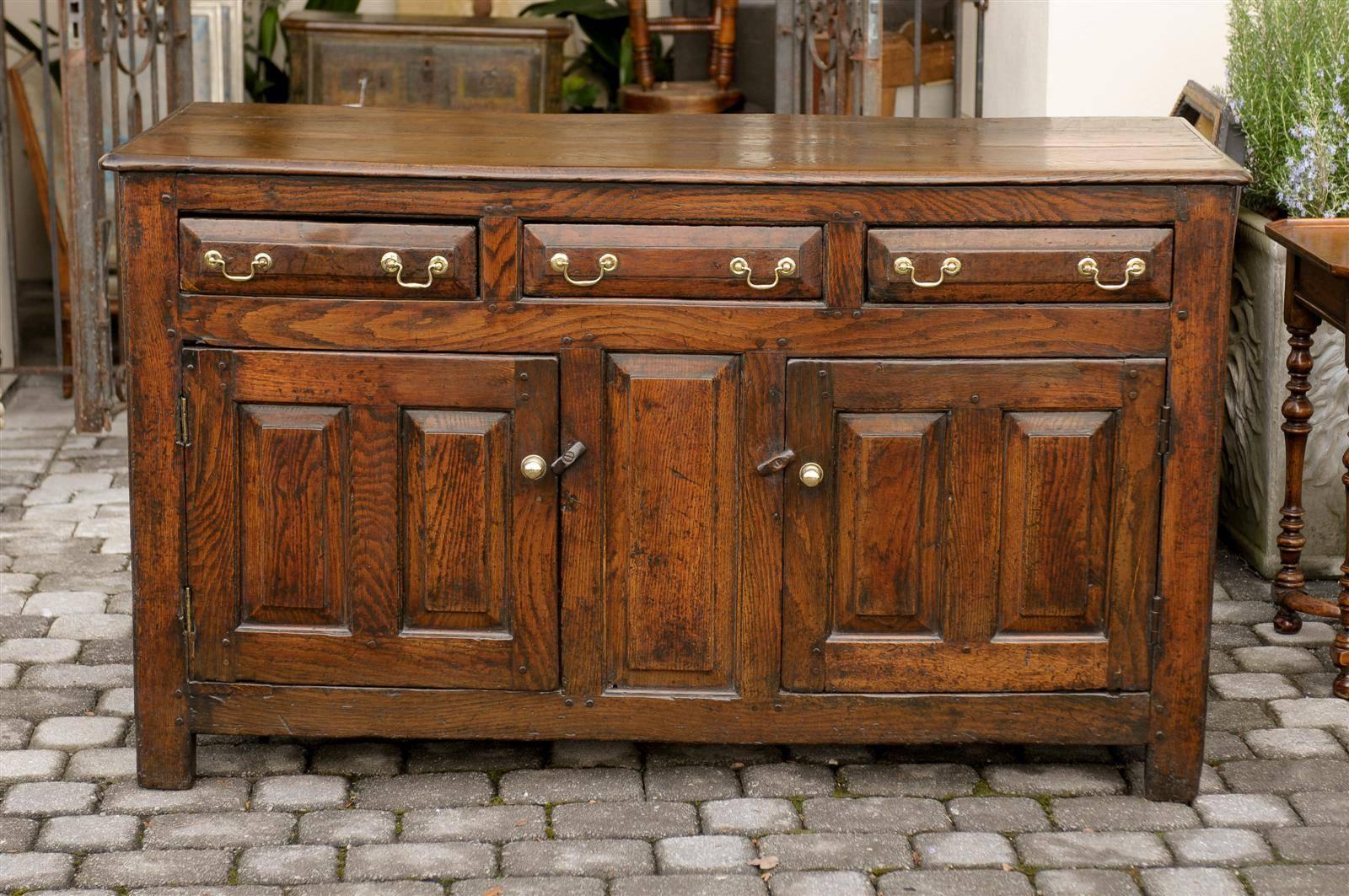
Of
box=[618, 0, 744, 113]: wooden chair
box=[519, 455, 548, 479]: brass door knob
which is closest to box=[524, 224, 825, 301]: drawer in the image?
box=[519, 455, 548, 479]: brass door knob

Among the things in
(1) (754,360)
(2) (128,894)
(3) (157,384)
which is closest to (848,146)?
(1) (754,360)

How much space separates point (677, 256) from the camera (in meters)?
3.33

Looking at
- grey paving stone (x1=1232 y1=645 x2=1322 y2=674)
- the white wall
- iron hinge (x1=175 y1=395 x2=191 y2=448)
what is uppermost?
the white wall

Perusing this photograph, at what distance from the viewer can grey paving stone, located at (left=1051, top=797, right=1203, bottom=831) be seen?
3.47 m

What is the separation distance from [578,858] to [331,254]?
46.8 inches

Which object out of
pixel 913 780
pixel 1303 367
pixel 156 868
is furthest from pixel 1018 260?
pixel 156 868

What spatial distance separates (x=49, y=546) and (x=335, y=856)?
202cm

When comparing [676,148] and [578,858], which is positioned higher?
[676,148]

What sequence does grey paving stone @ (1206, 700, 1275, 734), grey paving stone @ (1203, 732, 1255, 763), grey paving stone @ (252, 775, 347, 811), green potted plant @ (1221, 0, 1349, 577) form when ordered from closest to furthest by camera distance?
grey paving stone @ (252, 775, 347, 811) < grey paving stone @ (1203, 732, 1255, 763) < grey paving stone @ (1206, 700, 1275, 734) < green potted plant @ (1221, 0, 1349, 577)

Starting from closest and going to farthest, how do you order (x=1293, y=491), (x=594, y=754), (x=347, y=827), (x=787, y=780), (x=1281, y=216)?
(x=347, y=827) < (x=787, y=780) < (x=594, y=754) < (x=1293, y=491) < (x=1281, y=216)

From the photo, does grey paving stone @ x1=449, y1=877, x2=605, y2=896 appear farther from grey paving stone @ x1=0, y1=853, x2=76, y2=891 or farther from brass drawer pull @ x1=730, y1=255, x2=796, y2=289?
brass drawer pull @ x1=730, y1=255, x2=796, y2=289

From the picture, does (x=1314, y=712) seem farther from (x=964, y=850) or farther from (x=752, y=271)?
(x=752, y=271)

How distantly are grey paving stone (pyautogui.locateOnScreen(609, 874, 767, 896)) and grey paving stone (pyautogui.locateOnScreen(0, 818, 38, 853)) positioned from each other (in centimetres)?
109

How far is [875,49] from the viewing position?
17.4 ft
